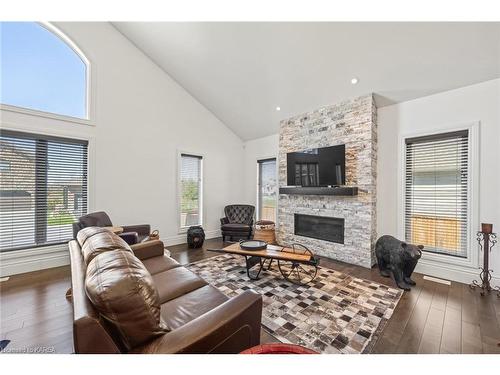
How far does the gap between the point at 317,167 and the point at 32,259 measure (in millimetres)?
5000

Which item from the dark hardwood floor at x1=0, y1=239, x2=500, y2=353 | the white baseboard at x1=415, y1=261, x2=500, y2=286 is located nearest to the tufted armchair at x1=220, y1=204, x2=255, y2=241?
the dark hardwood floor at x1=0, y1=239, x2=500, y2=353

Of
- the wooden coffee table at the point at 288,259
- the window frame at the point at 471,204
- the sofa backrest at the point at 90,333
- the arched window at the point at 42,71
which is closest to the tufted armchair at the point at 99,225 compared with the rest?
the wooden coffee table at the point at 288,259

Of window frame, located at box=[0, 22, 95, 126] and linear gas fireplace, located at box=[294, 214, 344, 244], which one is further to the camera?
linear gas fireplace, located at box=[294, 214, 344, 244]

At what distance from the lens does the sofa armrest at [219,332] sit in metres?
0.98

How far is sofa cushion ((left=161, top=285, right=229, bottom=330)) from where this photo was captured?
4.70ft

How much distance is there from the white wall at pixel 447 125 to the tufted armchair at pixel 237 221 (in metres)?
2.76

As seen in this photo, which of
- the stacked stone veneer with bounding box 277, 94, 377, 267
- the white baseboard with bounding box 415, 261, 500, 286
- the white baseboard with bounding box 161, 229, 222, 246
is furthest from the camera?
the white baseboard with bounding box 161, 229, 222, 246

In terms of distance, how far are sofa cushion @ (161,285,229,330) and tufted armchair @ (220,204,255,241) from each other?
3.13 meters

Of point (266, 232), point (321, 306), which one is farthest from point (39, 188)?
point (321, 306)

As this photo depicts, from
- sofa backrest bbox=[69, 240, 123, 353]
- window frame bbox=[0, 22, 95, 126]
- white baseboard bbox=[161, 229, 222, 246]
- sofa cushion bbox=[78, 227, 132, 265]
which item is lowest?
white baseboard bbox=[161, 229, 222, 246]

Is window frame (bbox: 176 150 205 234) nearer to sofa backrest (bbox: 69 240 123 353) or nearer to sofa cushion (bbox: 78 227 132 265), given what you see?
sofa cushion (bbox: 78 227 132 265)

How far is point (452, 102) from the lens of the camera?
3049 mm

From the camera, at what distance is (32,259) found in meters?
3.23
